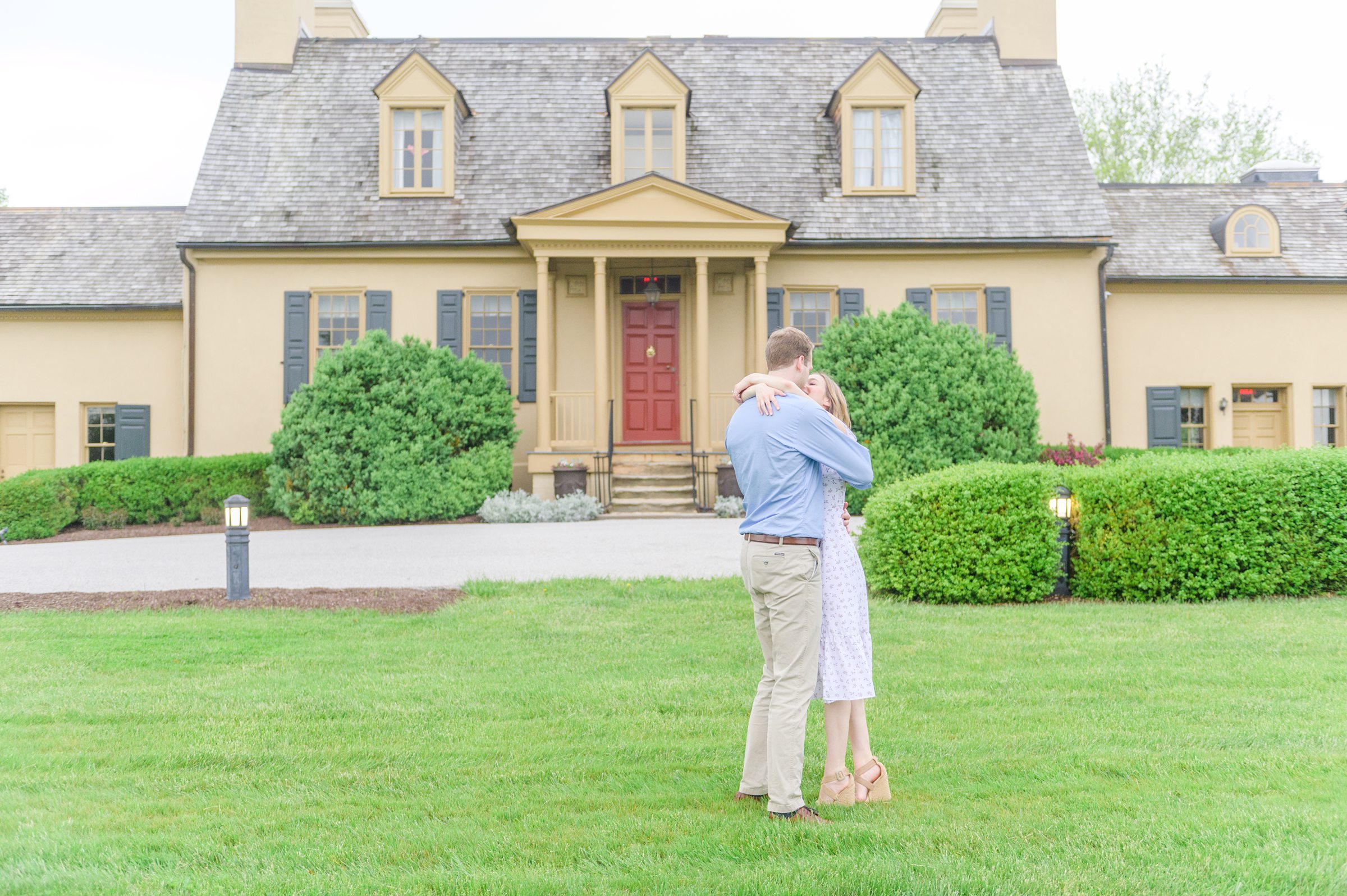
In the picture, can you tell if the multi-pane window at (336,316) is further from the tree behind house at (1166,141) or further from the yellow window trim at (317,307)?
the tree behind house at (1166,141)

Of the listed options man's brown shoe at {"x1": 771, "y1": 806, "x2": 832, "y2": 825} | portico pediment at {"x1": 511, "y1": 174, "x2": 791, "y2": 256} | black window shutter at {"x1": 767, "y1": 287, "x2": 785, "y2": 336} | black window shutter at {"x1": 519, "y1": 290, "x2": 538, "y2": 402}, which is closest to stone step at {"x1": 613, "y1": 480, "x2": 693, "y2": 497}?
black window shutter at {"x1": 519, "y1": 290, "x2": 538, "y2": 402}

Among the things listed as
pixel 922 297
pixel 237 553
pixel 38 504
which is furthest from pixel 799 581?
pixel 922 297

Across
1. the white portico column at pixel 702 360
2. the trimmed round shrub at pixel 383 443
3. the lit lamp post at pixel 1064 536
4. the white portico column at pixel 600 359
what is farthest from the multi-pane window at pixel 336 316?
the lit lamp post at pixel 1064 536

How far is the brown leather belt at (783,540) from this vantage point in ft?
11.6

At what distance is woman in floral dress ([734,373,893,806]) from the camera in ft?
11.8

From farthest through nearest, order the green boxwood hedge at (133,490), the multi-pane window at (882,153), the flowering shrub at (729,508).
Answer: the multi-pane window at (882,153) → the flowering shrub at (729,508) → the green boxwood hedge at (133,490)

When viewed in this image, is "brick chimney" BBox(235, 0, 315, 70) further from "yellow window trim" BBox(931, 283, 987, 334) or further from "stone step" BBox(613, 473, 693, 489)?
"yellow window trim" BBox(931, 283, 987, 334)

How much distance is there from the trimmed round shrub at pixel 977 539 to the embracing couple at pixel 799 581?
13.9 feet

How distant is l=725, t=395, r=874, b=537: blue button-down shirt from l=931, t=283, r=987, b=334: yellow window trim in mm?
14007

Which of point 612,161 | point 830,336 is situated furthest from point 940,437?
point 612,161

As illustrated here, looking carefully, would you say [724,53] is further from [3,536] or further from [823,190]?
[3,536]

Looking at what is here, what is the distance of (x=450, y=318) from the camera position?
16.7 meters

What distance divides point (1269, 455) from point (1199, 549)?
42.7 inches

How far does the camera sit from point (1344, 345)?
1797 cm
